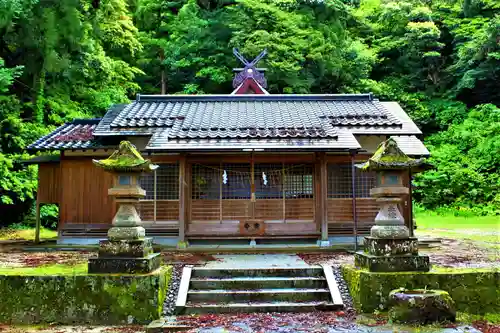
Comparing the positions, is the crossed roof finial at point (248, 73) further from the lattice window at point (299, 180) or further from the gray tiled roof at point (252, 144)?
the gray tiled roof at point (252, 144)

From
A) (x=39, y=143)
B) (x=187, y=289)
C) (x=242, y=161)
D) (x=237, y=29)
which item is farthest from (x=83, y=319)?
(x=237, y=29)

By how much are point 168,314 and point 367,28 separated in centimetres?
3009

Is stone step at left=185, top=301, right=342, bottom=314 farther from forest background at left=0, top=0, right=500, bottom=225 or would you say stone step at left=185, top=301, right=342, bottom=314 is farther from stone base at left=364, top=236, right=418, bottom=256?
forest background at left=0, top=0, right=500, bottom=225

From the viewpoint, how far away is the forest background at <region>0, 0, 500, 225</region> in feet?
59.3

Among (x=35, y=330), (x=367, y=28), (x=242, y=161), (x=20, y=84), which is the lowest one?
(x=35, y=330)

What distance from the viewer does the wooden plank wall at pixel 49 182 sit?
523 inches

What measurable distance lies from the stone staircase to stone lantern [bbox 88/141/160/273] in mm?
859

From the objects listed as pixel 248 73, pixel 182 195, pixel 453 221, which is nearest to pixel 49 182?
pixel 182 195

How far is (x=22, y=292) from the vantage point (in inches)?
271

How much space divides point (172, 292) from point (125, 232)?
1.37 metres

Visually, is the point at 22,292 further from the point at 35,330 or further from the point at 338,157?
the point at 338,157

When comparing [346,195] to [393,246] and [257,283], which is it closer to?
[393,246]

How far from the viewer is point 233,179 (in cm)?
1243

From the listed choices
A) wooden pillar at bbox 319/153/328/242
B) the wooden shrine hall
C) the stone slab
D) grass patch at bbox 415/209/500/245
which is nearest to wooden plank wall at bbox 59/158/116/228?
the wooden shrine hall
